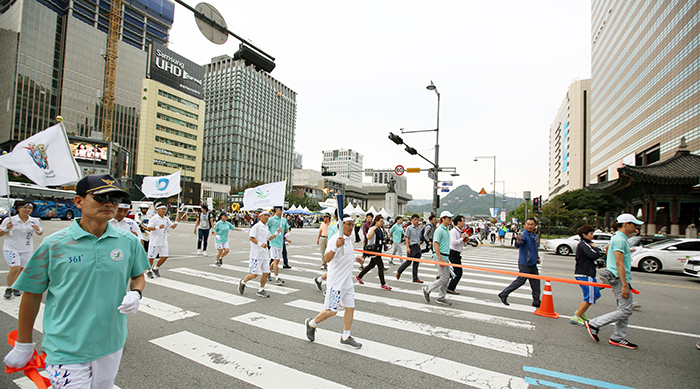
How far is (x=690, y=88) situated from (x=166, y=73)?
8728cm

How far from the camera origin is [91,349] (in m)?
2.08

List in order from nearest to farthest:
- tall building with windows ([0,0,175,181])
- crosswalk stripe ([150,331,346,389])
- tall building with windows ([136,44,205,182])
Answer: crosswalk stripe ([150,331,346,389]) → tall building with windows ([0,0,175,181]) → tall building with windows ([136,44,205,182])

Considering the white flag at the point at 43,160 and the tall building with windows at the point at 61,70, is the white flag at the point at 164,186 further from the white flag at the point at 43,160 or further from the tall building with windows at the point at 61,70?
the tall building with windows at the point at 61,70

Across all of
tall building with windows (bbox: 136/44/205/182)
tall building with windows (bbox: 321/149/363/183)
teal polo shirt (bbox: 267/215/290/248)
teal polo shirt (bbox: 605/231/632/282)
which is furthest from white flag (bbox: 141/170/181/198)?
tall building with windows (bbox: 321/149/363/183)

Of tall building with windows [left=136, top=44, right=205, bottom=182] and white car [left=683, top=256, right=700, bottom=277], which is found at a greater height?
tall building with windows [left=136, top=44, right=205, bottom=182]

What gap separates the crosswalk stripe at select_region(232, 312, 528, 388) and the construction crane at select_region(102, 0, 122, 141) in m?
97.3

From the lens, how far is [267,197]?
31.4 feet

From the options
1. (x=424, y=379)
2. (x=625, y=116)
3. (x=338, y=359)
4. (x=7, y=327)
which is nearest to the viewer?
(x=424, y=379)

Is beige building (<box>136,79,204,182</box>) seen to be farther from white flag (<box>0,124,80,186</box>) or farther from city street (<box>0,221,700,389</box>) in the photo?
city street (<box>0,221,700,389</box>)

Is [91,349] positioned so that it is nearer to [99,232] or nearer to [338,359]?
[99,232]

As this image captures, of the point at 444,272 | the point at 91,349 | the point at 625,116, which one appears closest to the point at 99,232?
the point at 91,349

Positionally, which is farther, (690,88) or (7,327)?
(690,88)

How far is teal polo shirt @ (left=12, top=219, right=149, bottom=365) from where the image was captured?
203 cm

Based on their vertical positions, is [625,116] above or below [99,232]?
above
